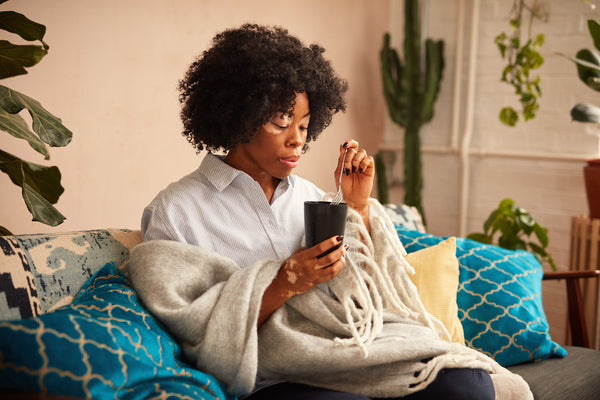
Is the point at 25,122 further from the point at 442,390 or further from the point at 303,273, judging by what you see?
the point at 442,390

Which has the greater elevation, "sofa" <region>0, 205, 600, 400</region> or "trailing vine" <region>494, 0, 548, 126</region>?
"trailing vine" <region>494, 0, 548, 126</region>

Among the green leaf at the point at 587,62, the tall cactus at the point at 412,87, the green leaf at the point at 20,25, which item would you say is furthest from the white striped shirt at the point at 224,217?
the tall cactus at the point at 412,87

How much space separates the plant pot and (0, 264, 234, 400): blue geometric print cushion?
76.4 inches

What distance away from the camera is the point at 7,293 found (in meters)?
1.07

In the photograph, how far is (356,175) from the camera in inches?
53.0

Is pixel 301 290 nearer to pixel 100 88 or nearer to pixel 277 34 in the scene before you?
pixel 277 34

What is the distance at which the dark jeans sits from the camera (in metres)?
1.13

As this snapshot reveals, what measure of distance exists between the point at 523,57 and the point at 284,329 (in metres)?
2.14

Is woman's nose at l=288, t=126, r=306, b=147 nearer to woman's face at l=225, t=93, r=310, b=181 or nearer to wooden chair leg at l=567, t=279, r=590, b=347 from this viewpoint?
woman's face at l=225, t=93, r=310, b=181

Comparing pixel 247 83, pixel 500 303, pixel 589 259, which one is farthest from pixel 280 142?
pixel 589 259

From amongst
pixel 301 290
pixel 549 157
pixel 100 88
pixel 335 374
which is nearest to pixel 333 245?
pixel 301 290

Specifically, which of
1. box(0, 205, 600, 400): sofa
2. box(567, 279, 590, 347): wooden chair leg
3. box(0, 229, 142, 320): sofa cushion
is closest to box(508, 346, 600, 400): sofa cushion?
box(0, 205, 600, 400): sofa

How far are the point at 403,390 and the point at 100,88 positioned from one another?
147 centimetres

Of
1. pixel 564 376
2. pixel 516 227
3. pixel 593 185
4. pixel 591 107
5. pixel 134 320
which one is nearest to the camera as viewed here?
pixel 134 320
